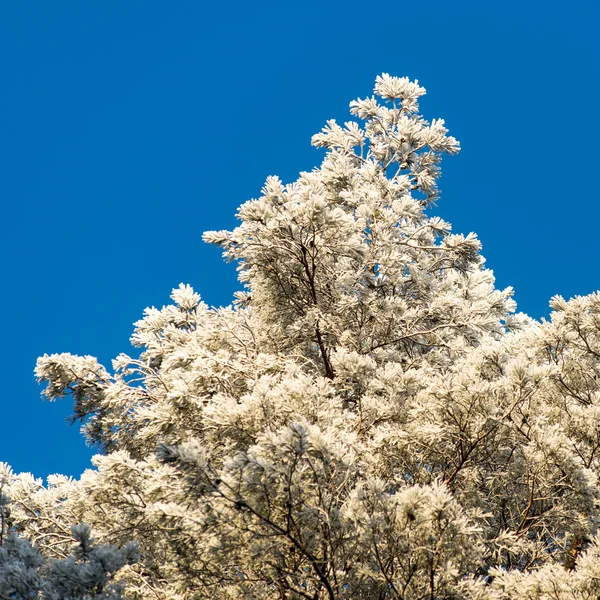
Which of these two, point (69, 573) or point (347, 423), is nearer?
point (69, 573)

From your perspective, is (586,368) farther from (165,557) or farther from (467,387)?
(165,557)

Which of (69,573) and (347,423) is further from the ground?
(347,423)

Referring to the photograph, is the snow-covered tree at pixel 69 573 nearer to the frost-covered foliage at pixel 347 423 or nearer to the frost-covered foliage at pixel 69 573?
the frost-covered foliage at pixel 69 573

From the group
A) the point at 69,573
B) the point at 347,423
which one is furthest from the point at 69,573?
the point at 347,423

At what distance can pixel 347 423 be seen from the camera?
8586 millimetres

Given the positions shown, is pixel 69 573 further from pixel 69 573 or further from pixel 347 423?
pixel 347 423

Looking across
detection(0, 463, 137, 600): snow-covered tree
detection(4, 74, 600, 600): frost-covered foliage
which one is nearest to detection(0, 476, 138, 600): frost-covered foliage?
detection(0, 463, 137, 600): snow-covered tree

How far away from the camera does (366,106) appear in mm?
13141

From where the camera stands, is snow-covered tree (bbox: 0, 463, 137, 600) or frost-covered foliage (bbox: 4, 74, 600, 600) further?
frost-covered foliage (bbox: 4, 74, 600, 600)

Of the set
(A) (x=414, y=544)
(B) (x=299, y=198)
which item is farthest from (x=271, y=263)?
(A) (x=414, y=544)

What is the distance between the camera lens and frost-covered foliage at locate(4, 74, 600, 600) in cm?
701

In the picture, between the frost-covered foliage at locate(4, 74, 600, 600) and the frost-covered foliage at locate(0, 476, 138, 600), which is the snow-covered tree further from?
the frost-covered foliage at locate(4, 74, 600, 600)

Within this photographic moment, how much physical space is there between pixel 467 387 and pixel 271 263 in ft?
10.9

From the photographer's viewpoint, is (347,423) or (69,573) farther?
(347,423)
